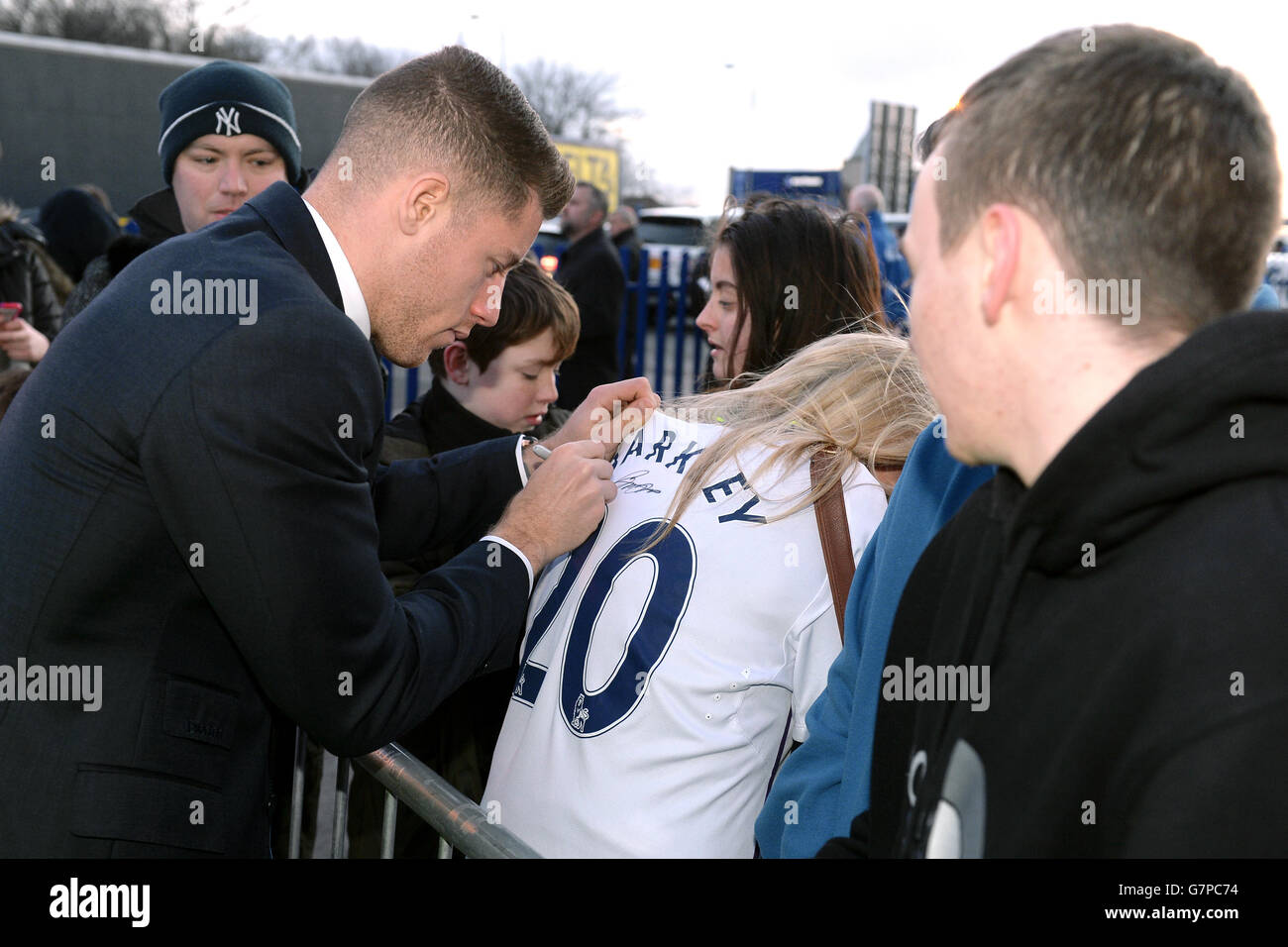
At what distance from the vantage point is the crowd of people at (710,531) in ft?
3.17

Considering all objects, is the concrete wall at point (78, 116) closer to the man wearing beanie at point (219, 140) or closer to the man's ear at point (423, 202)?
the man wearing beanie at point (219, 140)

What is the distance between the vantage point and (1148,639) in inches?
36.8

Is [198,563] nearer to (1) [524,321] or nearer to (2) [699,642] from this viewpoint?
(2) [699,642]

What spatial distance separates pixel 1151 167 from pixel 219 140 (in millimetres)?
3251

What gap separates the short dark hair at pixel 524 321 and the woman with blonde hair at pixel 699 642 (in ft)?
4.85

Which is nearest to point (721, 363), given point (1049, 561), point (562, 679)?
point (562, 679)

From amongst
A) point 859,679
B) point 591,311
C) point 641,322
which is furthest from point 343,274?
point 641,322

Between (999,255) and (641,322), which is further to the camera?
(641,322)

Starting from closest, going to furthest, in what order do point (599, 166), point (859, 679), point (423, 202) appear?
point (859, 679) → point (423, 202) → point (599, 166)

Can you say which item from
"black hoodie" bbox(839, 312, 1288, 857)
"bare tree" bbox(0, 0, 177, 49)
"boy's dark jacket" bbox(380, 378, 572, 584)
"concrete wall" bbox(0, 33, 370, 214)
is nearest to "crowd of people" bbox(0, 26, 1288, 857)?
"black hoodie" bbox(839, 312, 1288, 857)
